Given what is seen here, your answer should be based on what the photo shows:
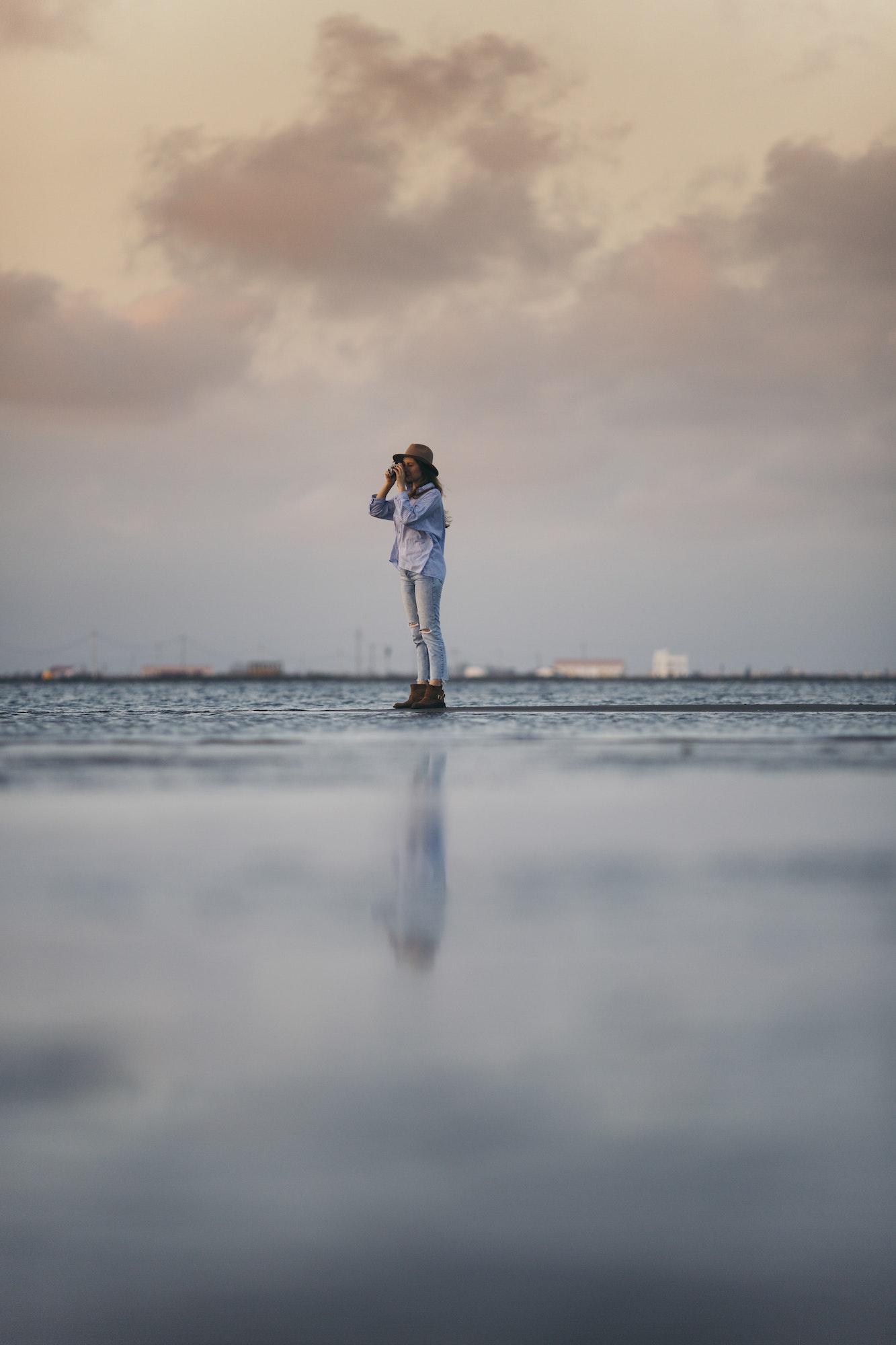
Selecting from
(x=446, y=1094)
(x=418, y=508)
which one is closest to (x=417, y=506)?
(x=418, y=508)

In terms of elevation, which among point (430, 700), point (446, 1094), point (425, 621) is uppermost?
point (425, 621)

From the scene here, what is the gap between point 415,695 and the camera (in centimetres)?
1159

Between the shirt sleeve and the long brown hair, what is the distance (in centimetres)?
7

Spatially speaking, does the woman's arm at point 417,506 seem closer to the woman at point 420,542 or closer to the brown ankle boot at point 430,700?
the woman at point 420,542

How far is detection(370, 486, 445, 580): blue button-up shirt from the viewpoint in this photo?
10.6 meters

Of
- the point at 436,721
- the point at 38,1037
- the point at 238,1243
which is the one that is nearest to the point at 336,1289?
the point at 238,1243

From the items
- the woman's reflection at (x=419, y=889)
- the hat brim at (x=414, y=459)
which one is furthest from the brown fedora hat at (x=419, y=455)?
the woman's reflection at (x=419, y=889)

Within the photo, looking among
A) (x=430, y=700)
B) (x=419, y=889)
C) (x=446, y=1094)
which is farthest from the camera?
(x=430, y=700)

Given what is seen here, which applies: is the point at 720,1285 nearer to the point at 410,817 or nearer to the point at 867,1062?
the point at 867,1062

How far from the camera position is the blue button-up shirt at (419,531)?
10.6 meters

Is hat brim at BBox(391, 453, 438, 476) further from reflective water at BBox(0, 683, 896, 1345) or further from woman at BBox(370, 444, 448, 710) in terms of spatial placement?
reflective water at BBox(0, 683, 896, 1345)

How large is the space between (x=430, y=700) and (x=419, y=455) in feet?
7.82

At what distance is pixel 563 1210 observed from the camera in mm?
1396

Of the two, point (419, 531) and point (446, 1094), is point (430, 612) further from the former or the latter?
point (446, 1094)
